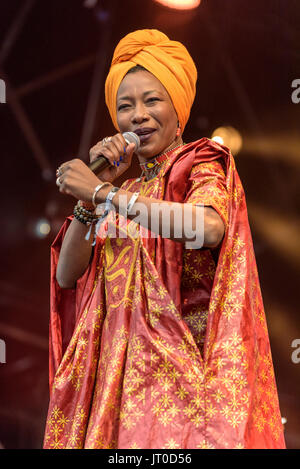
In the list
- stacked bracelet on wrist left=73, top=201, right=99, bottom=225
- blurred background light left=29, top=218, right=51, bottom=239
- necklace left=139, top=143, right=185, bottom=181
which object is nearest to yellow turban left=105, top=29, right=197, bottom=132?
necklace left=139, top=143, right=185, bottom=181

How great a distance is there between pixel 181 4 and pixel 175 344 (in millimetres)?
2027

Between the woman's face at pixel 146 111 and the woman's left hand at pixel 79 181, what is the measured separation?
1.05 feet

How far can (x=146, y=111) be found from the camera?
5.94 ft

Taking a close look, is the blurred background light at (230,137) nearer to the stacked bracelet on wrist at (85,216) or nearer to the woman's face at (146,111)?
the woman's face at (146,111)

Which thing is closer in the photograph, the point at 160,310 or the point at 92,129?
the point at 160,310

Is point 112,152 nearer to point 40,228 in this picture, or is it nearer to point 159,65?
point 159,65

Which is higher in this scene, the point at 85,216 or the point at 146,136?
the point at 146,136

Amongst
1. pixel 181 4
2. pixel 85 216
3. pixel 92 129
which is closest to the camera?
pixel 85 216

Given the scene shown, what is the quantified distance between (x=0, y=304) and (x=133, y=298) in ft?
5.63

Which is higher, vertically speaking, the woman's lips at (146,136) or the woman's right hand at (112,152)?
the woman's lips at (146,136)

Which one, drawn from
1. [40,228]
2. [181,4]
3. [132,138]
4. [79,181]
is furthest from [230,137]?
[79,181]

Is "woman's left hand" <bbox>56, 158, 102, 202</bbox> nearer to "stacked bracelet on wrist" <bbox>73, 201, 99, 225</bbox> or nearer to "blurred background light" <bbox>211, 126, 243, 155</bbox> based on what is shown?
"stacked bracelet on wrist" <bbox>73, 201, 99, 225</bbox>

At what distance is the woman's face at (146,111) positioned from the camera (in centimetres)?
181

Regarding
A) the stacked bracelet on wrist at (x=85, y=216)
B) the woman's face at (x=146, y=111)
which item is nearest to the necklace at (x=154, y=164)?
the woman's face at (x=146, y=111)
